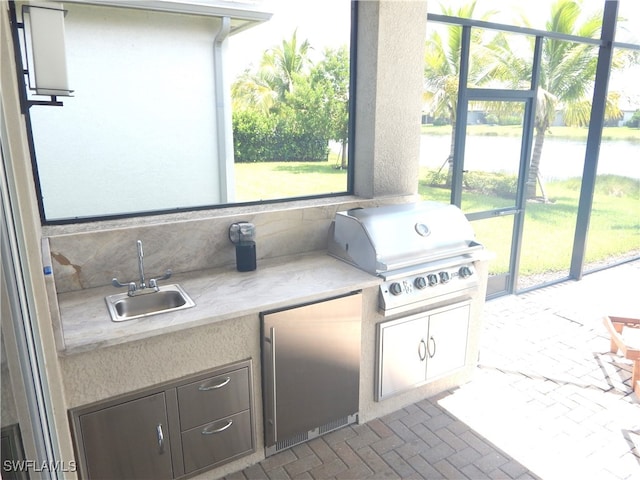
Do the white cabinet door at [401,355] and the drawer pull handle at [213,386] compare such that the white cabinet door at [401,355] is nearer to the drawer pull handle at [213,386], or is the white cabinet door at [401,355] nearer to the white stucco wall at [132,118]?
the drawer pull handle at [213,386]

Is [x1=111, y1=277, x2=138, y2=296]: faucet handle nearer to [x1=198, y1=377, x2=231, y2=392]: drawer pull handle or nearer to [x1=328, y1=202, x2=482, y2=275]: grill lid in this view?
[x1=198, y1=377, x2=231, y2=392]: drawer pull handle

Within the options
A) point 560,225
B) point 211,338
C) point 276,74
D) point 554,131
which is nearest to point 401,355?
point 211,338

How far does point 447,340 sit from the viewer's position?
2941 mm

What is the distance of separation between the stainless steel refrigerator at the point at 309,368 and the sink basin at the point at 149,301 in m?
0.48

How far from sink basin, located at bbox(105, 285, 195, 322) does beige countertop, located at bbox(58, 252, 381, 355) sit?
1.9 inches

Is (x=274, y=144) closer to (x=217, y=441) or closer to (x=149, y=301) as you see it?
(x=149, y=301)

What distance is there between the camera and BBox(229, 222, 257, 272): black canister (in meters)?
2.65

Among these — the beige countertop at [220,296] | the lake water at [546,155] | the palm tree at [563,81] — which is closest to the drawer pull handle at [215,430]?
the beige countertop at [220,296]

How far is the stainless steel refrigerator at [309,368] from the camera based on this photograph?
90.6 inches

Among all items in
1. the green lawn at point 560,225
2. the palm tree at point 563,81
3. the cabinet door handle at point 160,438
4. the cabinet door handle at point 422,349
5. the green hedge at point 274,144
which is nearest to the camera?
the cabinet door handle at point 160,438

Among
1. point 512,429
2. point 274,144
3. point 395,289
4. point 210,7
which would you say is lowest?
point 512,429

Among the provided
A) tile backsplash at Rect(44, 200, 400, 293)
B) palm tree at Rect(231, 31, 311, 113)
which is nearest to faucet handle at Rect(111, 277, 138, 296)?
tile backsplash at Rect(44, 200, 400, 293)

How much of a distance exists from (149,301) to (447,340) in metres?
1.77

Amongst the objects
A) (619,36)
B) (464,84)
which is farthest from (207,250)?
(619,36)
